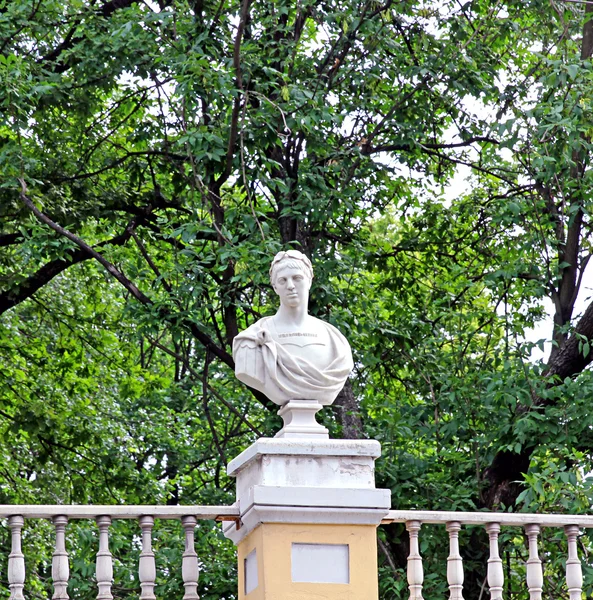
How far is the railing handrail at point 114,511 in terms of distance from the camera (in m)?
6.45

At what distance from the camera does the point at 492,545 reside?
23.3 feet

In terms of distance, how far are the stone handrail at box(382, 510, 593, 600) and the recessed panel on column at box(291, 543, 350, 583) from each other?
1.47 ft

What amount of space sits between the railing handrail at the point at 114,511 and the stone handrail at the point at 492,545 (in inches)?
33.6

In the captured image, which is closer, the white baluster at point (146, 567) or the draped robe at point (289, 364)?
the white baluster at point (146, 567)

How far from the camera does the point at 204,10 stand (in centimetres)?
1099

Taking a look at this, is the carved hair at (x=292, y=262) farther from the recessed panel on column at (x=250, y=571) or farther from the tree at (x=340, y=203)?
the tree at (x=340, y=203)

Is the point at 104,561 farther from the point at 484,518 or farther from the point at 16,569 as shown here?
the point at 484,518

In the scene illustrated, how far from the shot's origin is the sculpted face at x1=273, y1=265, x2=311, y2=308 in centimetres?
684

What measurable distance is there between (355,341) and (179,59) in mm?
2530

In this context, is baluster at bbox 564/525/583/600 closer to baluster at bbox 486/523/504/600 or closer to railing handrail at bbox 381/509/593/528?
railing handrail at bbox 381/509/593/528

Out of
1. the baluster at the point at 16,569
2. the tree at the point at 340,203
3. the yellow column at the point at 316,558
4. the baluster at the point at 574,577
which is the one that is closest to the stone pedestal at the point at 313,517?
the yellow column at the point at 316,558

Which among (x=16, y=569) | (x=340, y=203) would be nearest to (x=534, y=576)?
(x=16, y=569)

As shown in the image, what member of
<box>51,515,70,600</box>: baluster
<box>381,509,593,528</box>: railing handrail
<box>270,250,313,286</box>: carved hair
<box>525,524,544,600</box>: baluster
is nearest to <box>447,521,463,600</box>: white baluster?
<box>381,509,593,528</box>: railing handrail

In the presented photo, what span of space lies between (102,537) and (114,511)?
0.48 feet
